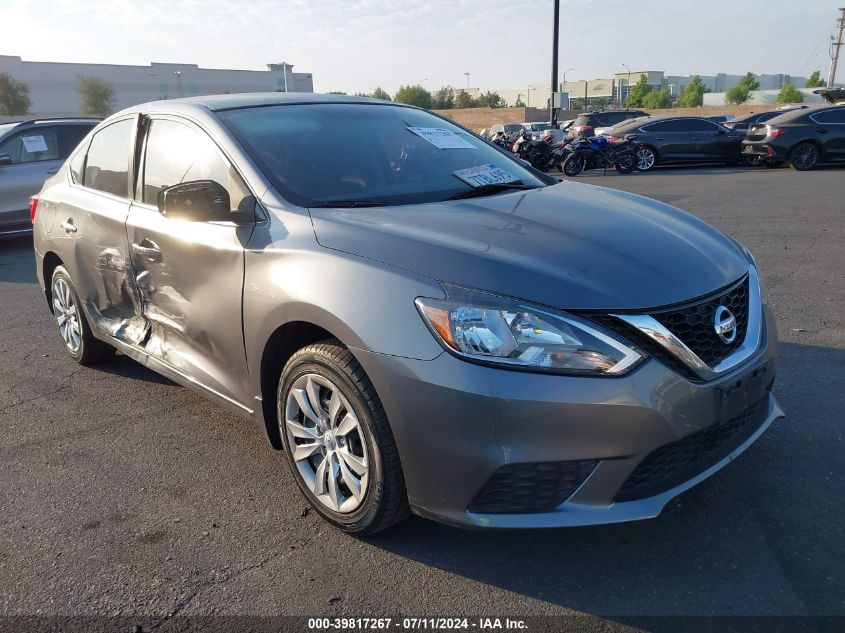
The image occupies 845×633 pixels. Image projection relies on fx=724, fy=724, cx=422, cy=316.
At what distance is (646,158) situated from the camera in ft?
62.1

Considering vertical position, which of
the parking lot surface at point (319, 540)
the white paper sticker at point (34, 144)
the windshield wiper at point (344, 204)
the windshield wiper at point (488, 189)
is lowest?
the parking lot surface at point (319, 540)

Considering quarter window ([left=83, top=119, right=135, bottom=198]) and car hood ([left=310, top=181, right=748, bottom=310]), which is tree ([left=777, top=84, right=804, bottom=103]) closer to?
quarter window ([left=83, top=119, right=135, bottom=198])

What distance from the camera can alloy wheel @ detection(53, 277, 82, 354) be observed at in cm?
480

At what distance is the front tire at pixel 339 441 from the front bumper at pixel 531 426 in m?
0.10

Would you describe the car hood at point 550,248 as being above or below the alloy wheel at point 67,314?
above

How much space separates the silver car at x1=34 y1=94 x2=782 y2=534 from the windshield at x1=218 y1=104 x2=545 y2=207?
1 cm

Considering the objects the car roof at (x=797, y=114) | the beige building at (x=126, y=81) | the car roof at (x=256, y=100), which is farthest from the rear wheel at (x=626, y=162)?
the beige building at (x=126, y=81)

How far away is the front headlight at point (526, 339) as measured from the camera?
7.39 feet

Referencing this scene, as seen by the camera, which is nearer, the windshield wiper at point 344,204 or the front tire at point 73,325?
the windshield wiper at point 344,204

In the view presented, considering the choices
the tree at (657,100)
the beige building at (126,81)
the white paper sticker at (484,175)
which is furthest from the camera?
the tree at (657,100)

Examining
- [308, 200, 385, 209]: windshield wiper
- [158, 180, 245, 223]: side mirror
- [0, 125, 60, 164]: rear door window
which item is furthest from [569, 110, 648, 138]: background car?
[158, 180, 245, 223]: side mirror

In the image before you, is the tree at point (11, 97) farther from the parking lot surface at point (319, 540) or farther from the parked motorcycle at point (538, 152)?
the parking lot surface at point (319, 540)

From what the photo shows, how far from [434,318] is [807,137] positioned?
57.9ft

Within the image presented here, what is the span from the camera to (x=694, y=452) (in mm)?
2482
